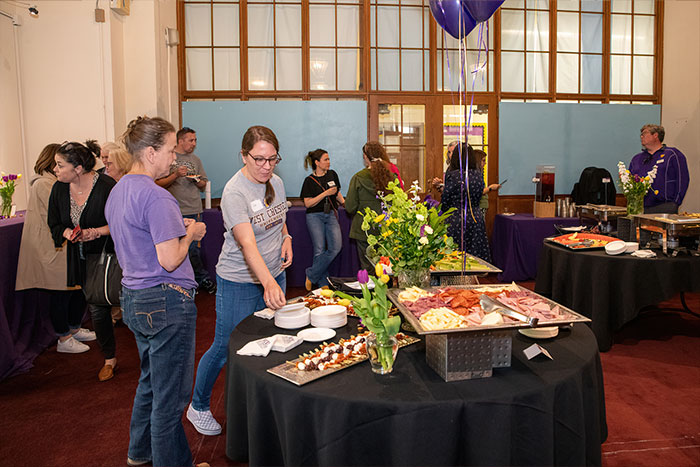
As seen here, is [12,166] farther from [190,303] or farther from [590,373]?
[590,373]

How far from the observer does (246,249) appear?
197cm

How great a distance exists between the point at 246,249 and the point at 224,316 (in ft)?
1.23

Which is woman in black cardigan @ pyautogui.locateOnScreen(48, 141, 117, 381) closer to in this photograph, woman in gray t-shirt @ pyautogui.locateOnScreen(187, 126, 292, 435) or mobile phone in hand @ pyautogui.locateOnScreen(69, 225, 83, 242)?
mobile phone in hand @ pyautogui.locateOnScreen(69, 225, 83, 242)

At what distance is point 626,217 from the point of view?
373cm

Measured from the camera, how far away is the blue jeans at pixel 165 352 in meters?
1.70

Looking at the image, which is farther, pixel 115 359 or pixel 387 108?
pixel 387 108

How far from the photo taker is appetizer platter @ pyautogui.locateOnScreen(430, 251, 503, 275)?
2244 millimetres

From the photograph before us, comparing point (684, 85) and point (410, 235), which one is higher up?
point (684, 85)

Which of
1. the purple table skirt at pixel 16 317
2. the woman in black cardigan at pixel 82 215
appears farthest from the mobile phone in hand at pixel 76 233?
the purple table skirt at pixel 16 317

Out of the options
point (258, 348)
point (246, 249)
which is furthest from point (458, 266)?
point (258, 348)

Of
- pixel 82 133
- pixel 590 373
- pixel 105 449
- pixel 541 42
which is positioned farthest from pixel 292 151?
pixel 590 373

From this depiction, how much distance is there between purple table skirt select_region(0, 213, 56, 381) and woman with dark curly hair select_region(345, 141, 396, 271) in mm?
2368

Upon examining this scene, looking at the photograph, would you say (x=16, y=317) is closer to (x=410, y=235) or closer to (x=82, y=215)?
(x=82, y=215)

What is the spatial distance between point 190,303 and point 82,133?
150 inches
